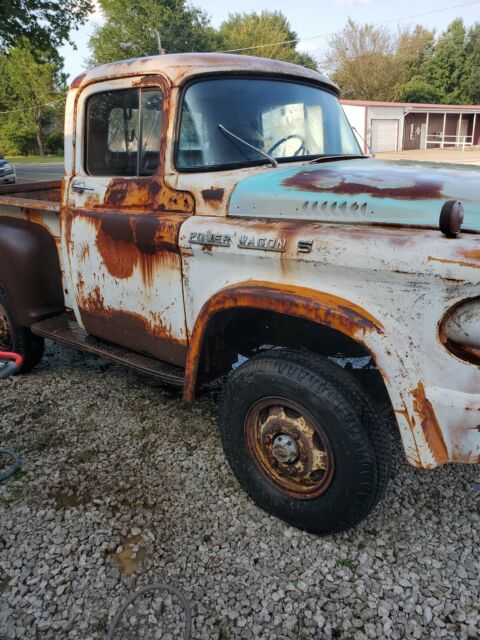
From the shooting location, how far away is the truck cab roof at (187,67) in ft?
8.91

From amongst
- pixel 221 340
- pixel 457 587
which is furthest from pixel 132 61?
pixel 457 587

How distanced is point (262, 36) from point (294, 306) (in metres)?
63.7

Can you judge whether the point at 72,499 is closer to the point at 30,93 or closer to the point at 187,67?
the point at 187,67

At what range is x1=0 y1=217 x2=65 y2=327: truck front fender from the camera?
11.7 ft

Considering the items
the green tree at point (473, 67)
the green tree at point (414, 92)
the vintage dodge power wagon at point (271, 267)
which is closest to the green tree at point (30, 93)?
the green tree at point (414, 92)

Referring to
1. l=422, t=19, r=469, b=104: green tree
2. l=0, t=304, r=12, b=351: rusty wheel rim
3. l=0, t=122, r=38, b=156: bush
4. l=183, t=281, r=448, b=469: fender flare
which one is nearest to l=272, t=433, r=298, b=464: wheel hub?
l=183, t=281, r=448, b=469: fender flare

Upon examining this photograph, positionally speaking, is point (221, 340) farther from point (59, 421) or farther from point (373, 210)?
point (59, 421)

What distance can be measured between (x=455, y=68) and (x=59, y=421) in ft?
174

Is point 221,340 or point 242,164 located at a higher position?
point 242,164

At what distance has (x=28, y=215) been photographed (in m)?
3.71

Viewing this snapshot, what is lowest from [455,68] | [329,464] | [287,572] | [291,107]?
[287,572]

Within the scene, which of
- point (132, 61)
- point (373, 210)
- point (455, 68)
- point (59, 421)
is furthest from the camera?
point (455, 68)

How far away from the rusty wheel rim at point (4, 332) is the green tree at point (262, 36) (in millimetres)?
56843

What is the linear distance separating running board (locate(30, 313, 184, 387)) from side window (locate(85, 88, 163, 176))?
106cm
